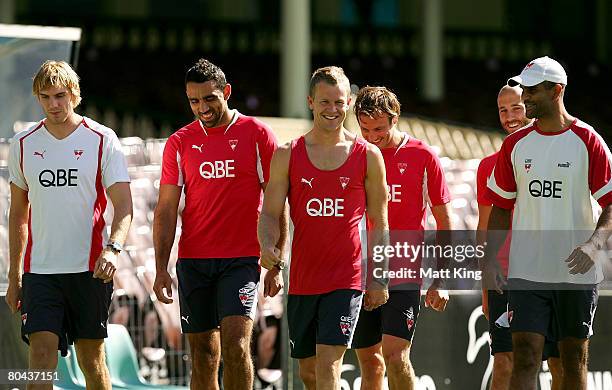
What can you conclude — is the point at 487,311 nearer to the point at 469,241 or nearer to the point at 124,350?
the point at 469,241

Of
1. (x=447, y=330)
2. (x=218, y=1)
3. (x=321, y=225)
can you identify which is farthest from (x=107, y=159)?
(x=218, y=1)

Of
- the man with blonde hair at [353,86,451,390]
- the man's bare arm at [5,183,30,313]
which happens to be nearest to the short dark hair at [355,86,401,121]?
the man with blonde hair at [353,86,451,390]

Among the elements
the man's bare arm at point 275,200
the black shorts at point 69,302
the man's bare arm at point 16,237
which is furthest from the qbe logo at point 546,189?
the man's bare arm at point 16,237

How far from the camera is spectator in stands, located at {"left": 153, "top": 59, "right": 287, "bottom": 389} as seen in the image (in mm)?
8484

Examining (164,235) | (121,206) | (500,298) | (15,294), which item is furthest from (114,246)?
(500,298)

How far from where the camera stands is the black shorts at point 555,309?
26.3ft

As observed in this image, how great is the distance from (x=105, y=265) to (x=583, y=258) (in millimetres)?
2620

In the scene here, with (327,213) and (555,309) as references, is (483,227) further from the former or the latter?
(327,213)

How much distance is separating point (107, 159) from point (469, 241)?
2.61 metres

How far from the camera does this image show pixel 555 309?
809 centimetres

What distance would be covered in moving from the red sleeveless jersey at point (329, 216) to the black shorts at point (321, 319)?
0.18 feet

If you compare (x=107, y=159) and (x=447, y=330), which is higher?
(x=107, y=159)

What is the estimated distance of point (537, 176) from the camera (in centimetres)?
807

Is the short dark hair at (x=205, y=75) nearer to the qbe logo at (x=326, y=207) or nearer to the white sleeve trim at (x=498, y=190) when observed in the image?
the qbe logo at (x=326, y=207)
